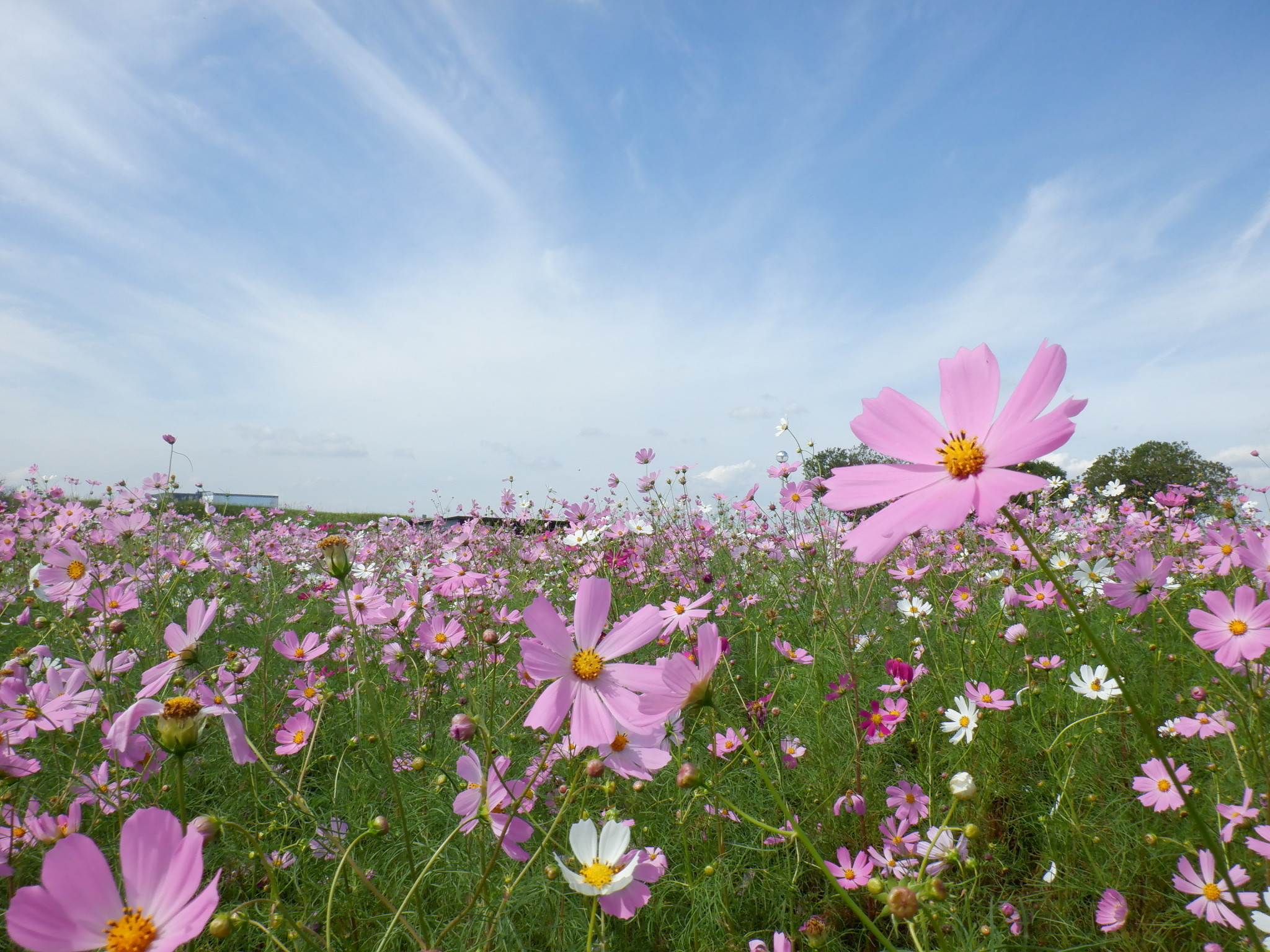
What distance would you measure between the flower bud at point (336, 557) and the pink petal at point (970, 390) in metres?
0.74

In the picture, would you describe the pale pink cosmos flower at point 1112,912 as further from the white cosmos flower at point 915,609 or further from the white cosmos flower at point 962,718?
the white cosmos flower at point 915,609

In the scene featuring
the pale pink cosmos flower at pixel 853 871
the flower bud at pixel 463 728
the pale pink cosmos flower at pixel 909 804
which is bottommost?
the pale pink cosmos flower at pixel 853 871

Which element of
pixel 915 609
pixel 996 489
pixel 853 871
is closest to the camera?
pixel 996 489

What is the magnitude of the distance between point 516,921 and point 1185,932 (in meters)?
1.27

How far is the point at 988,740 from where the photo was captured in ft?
5.31

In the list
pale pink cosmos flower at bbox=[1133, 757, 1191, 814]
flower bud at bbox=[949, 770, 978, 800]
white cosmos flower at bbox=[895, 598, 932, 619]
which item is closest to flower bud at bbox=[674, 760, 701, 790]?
flower bud at bbox=[949, 770, 978, 800]

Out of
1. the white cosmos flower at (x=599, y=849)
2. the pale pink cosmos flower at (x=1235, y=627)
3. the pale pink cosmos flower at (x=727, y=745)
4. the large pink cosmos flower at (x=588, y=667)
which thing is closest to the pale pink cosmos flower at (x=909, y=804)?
the pale pink cosmos flower at (x=727, y=745)

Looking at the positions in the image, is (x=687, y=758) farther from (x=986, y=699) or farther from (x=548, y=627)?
(x=548, y=627)

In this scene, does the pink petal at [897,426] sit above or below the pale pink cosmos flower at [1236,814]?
above

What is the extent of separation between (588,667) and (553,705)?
0.21 ft

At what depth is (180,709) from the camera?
683 mm

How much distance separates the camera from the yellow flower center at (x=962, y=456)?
0.50 metres

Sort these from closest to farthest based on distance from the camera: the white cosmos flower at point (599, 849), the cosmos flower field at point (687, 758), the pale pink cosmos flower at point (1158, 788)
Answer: the cosmos flower field at point (687, 758) → the white cosmos flower at point (599, 849) → the pale pink cosmos flower at point (1158, 788)

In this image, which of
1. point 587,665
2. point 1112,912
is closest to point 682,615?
point 587,665
